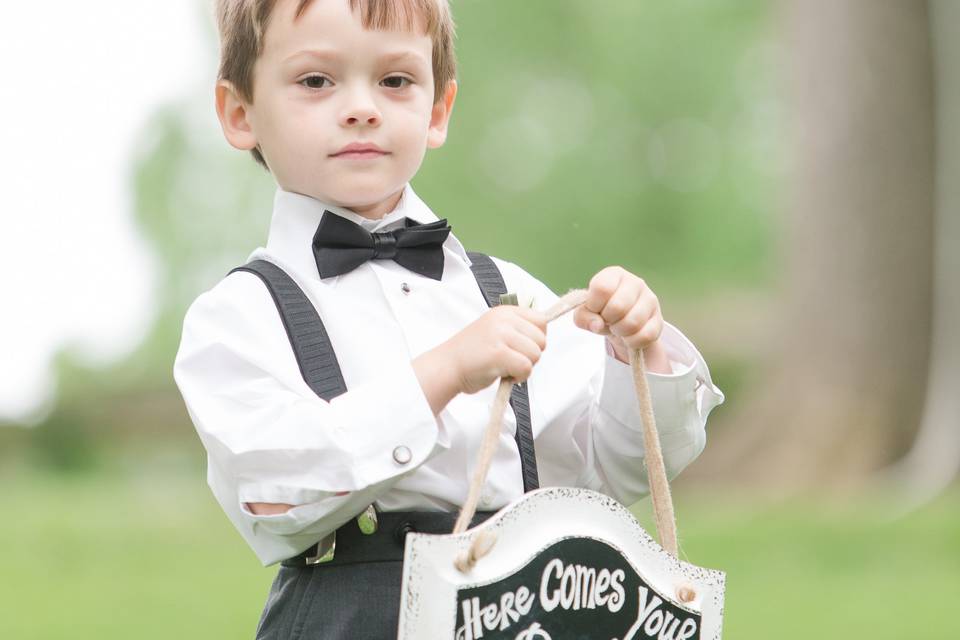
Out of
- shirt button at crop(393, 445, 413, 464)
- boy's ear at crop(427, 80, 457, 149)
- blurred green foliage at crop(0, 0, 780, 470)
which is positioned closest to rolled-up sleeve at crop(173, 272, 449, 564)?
shirt button at crop(393, 445, 413, 464)

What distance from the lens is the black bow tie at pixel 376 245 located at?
224 cm

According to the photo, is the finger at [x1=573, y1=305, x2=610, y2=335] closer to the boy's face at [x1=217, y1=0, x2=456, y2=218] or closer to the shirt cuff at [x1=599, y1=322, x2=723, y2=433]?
the shirt cuff at [x1=599, y1=322, x2=723, y2=433]

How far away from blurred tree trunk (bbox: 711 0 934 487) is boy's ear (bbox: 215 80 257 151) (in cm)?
614

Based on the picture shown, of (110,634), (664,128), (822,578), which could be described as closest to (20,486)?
(110,634)

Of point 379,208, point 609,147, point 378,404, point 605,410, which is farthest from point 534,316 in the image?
point 609,147

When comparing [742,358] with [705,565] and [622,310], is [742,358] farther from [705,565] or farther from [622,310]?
[622,310]

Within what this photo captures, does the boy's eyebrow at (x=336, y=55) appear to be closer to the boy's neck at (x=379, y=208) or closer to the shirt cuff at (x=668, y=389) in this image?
the boy's neck at (x=379, y=208)

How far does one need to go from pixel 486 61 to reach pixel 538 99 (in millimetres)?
843

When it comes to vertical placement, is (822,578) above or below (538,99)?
below

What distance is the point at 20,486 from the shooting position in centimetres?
1133

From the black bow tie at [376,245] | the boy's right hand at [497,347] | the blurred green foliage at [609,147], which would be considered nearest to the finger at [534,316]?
the boy's right hand at [497,347]

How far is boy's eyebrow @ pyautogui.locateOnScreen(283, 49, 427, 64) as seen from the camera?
2.16 meters

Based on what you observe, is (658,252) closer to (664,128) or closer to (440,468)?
(664,128)

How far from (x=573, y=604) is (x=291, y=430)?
456 mm
